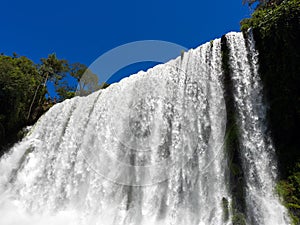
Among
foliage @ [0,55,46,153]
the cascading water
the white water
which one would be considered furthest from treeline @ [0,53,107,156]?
the white water

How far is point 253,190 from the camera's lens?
7035 mm

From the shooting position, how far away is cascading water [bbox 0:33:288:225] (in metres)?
7.32

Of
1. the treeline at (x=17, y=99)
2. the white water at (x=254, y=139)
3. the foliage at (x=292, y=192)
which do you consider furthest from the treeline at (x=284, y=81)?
the treeline at (x=17, y=99)

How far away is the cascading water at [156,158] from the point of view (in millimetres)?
7324

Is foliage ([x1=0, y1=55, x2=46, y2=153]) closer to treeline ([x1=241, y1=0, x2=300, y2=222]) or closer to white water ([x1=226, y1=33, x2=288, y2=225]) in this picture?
white water ([x1=226, y1=33, x2=288, y2=225])

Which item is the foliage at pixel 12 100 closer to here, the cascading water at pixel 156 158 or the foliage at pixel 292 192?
the cascading water at pixel 156 158

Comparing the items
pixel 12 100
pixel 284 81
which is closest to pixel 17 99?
pixel 12 100

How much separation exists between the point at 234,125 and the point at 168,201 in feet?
9.89

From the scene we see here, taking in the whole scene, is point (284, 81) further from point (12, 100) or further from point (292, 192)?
point (12, 100)

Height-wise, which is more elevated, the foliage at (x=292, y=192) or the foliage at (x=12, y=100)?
the foliage at (x=12, y=100)

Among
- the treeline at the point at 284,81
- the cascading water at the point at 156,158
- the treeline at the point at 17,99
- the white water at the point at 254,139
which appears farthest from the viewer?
the treeline at the point at 17,99

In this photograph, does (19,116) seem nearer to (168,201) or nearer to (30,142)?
(30,142)

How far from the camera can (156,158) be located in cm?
881

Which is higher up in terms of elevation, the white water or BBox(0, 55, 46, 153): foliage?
BBox(0, 55, 46, 153): foliage
